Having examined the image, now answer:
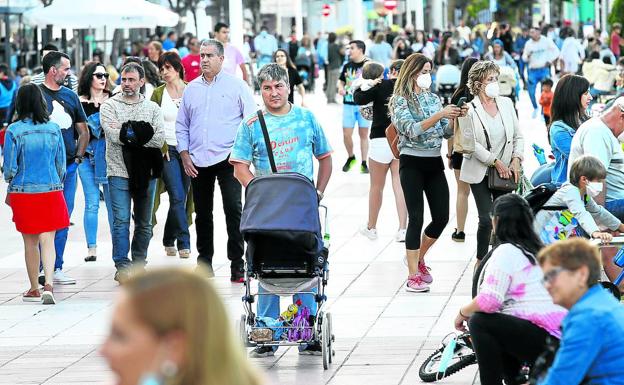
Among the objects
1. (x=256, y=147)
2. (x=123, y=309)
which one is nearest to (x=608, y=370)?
(x=123, y=309)

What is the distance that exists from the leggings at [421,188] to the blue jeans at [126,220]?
2.32 meters

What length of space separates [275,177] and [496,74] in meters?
3.09

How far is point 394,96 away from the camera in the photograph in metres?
10.9

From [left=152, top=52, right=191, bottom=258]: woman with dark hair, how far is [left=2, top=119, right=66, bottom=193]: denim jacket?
1.71 m

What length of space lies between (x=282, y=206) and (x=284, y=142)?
893mm

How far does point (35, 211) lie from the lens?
35.7 feet

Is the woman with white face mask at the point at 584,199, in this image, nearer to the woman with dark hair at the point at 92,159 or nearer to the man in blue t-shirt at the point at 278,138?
the man in blue t-shirt at the point at 278,138

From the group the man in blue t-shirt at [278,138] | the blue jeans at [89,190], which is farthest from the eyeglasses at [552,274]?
the blue jeans at [89,190]

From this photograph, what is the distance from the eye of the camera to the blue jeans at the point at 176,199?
12648 mm

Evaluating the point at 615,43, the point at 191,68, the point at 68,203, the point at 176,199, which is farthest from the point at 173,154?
the point at 615,43

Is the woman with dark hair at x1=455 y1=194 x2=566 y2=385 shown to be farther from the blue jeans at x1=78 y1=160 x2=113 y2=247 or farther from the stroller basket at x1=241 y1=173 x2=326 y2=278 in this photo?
the blue jeans at x1=78 y1=160 x2=113 y2=247

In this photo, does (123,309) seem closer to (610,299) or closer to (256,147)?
(610,299)

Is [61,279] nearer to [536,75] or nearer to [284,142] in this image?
[284,142]

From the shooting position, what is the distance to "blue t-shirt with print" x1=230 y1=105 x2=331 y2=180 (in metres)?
9.06
